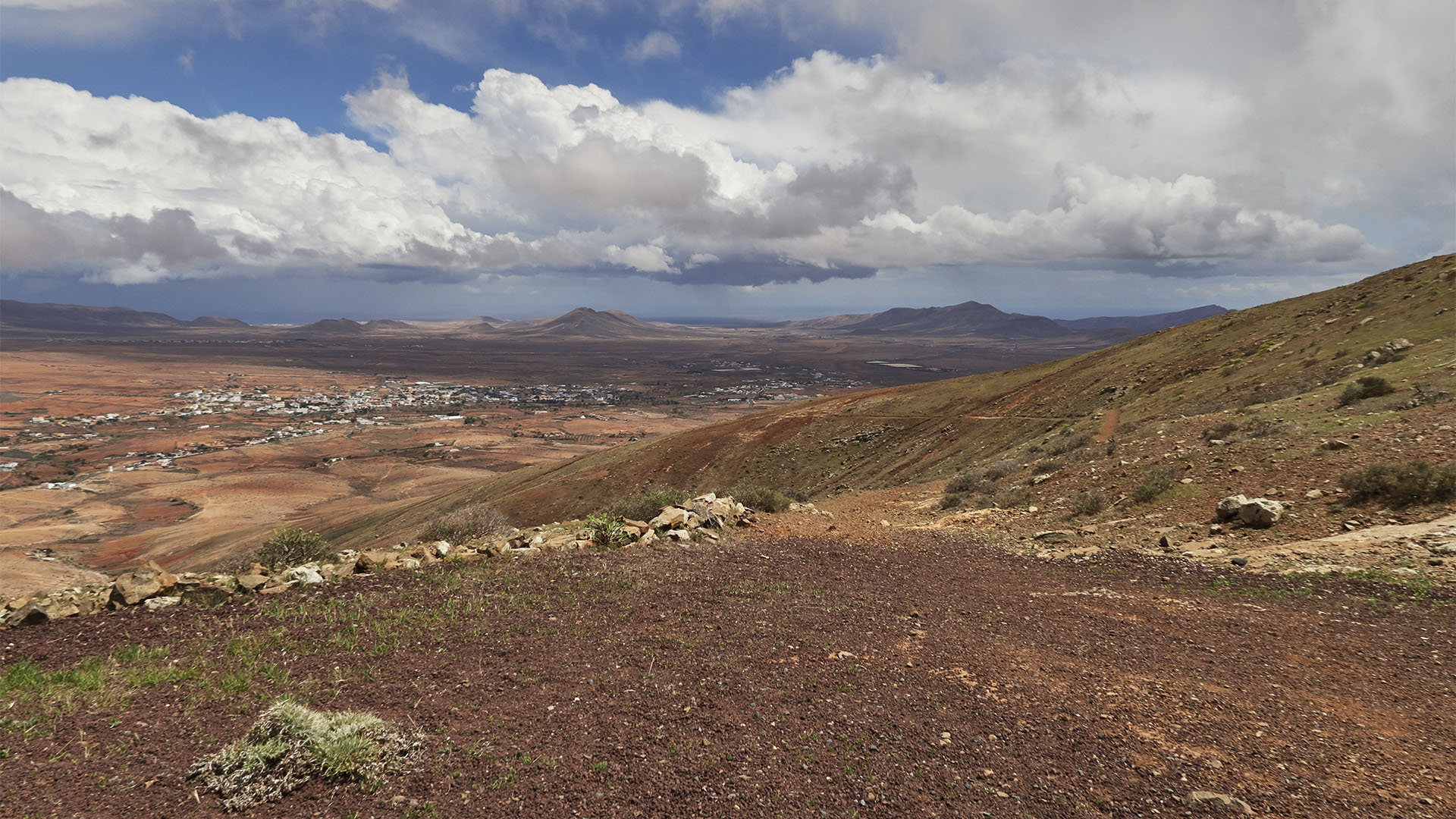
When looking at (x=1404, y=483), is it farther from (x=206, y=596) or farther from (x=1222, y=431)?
(x=206, y=596)

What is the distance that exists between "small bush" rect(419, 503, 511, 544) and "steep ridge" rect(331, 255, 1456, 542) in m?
14.1

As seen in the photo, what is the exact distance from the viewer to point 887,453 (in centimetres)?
3500

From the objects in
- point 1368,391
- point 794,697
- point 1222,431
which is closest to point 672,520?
point 794,697

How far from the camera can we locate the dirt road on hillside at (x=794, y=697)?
5750 mm

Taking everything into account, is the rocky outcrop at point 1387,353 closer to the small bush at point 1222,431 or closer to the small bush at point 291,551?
the small bush at point 1222,431

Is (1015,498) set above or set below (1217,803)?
below

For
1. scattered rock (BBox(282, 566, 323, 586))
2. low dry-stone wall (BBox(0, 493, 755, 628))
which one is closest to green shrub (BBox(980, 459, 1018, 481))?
low dry-stone wall (BBox(0, 493, 755, 628))

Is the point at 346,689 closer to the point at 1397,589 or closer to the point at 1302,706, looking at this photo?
the point at 1302,706

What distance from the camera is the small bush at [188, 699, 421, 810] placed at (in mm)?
5578

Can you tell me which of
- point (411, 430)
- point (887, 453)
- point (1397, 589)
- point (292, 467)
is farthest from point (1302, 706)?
point (411, 430)

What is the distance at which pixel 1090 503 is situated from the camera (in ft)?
54.7

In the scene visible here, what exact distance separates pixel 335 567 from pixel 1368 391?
2859cm

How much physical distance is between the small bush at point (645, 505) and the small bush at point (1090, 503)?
390 inches

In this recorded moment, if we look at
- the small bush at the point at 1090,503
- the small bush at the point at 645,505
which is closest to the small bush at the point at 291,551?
the small bush at the point at 645,505
